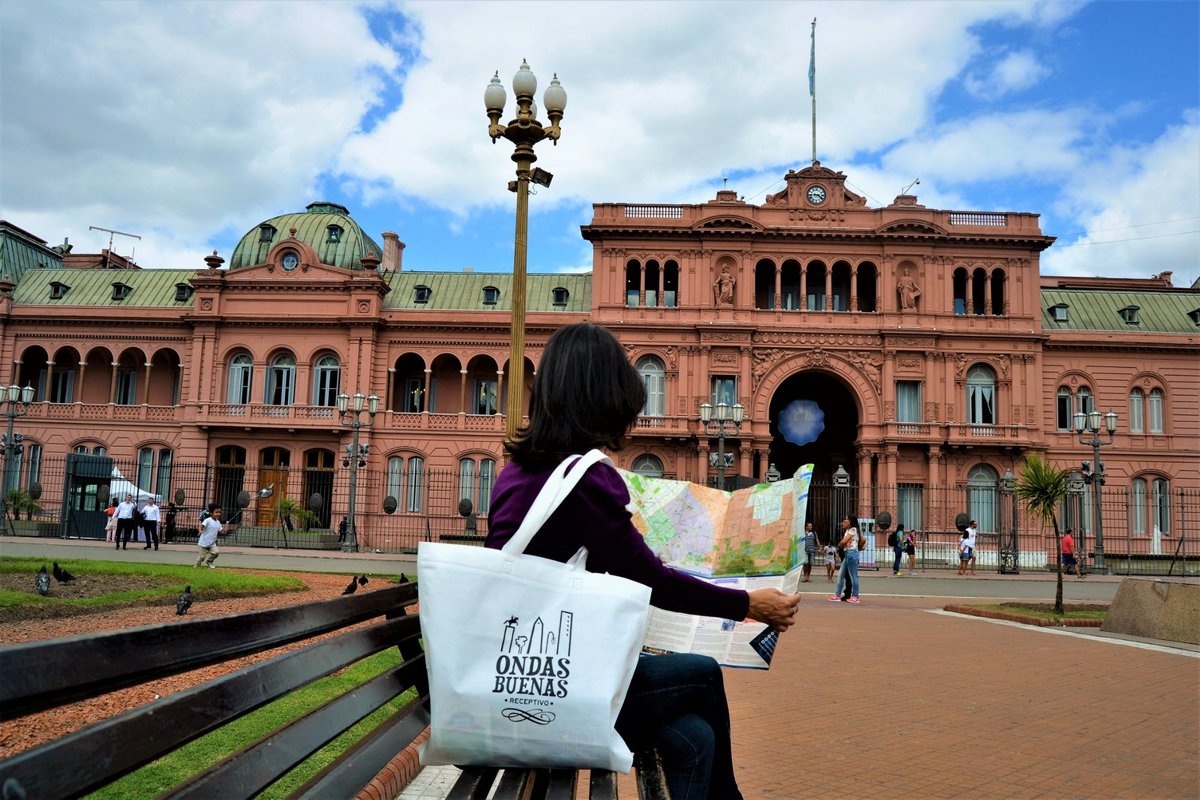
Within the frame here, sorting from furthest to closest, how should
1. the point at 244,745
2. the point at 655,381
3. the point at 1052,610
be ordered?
1. the point at 655,381
2. the point at 1052,610
3. the point at 244,745

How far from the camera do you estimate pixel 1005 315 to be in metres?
35.3

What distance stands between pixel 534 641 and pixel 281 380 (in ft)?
125

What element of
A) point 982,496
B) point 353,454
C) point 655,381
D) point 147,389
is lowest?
point 982,496

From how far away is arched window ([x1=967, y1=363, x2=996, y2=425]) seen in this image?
3525 cm

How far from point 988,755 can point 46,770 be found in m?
5.61

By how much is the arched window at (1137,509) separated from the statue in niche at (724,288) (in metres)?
18.4

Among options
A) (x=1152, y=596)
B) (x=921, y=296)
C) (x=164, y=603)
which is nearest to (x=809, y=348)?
(x=921, y=296)

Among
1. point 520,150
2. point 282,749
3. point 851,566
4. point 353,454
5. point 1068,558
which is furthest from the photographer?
point 353,454

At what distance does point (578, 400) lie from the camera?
287 cm

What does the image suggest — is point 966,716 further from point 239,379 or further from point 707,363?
point 239,379

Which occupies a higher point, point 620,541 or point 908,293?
point 908,293

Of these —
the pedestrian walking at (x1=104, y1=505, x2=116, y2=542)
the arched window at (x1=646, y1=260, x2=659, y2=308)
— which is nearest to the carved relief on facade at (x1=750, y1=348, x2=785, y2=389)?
the arched window at (x1=646, y1=260, x2=659, y2=308)

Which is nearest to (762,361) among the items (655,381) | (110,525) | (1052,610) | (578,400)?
(655,381)

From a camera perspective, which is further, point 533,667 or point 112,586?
point 112,586
